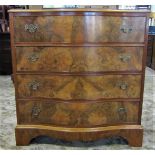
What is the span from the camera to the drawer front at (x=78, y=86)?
5.95ft

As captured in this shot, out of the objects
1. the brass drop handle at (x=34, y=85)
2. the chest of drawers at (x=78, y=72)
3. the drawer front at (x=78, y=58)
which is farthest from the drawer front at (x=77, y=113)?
the drawer front at (x=78, y=58)

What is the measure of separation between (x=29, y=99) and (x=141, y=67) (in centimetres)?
81

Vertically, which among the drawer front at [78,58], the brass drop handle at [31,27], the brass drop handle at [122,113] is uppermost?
the brass drop handle at [31,27]

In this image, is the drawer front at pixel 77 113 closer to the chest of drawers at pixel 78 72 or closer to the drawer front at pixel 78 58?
the chest of drawers at pixel 78 72

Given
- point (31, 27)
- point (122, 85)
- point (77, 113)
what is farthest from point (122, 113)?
point (31, 27)

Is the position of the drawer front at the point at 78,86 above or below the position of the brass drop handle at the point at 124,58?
below

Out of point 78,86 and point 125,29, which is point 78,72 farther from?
point 125,29

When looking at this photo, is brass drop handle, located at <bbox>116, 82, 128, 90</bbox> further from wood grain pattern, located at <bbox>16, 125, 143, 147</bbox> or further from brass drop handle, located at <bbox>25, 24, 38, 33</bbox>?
Answer: brass drop handle, located at <bbox>25, 24, 38, 33</bbox>

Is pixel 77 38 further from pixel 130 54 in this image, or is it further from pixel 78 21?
pixel 130 54

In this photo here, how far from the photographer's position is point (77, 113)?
1.88m
